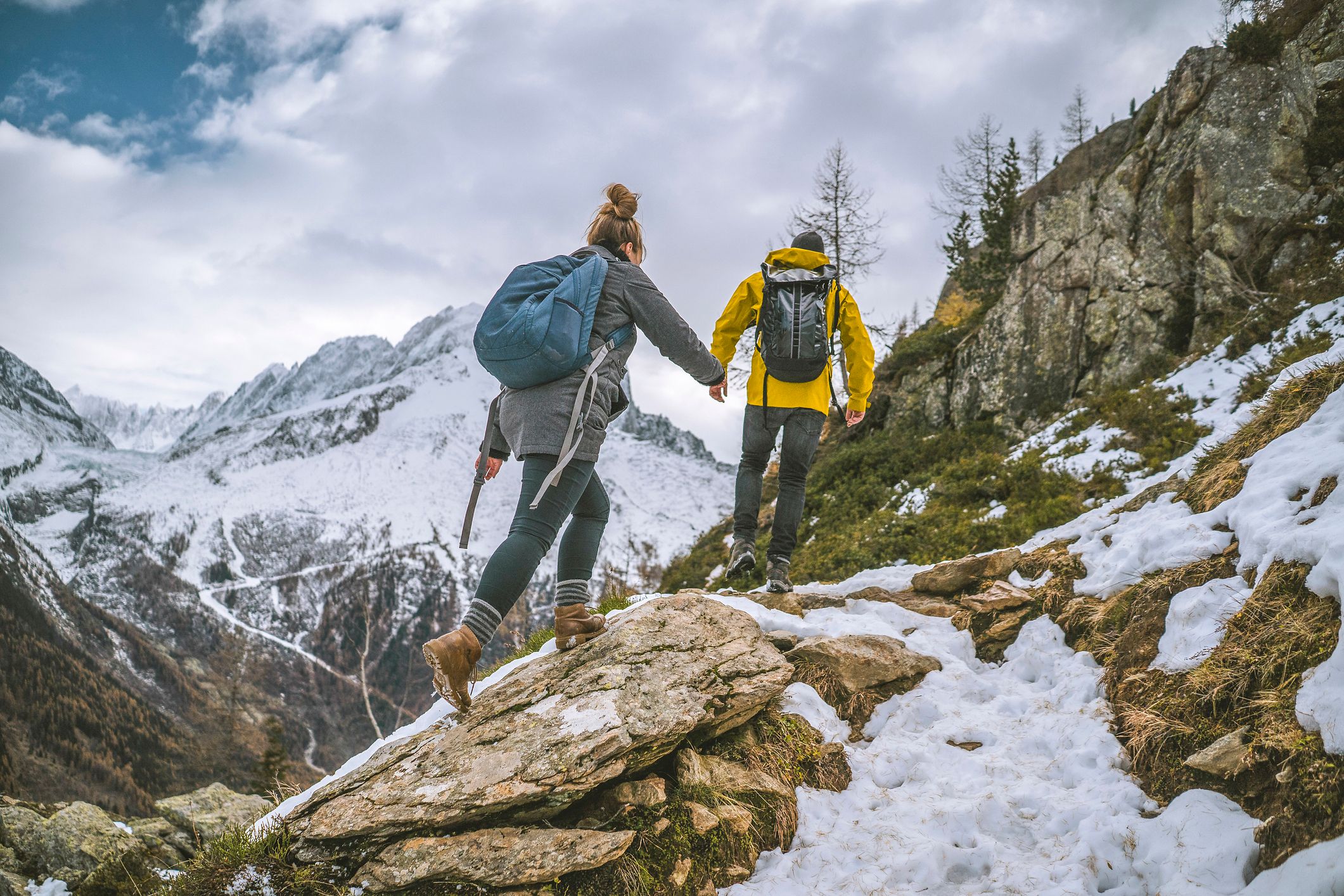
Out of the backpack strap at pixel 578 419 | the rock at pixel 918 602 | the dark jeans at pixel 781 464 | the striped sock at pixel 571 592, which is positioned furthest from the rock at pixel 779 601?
the backpack strap at pixel 578 419

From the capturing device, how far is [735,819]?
324cm

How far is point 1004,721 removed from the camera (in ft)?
12.9

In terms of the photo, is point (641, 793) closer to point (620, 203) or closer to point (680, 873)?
point (680, 873)

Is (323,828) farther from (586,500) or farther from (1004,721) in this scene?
(1004,721)

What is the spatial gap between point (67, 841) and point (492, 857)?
964 cm

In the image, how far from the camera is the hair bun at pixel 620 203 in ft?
13.2

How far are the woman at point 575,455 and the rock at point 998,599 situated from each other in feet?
9.34

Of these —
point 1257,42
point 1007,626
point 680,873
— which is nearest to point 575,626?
point 680,873

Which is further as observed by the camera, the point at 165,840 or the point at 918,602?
the point at 165,840

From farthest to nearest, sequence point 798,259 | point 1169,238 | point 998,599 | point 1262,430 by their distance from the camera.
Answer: point 1169,238
point 798,259
point 998,599
point 1262,430

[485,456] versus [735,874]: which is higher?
[485,456]

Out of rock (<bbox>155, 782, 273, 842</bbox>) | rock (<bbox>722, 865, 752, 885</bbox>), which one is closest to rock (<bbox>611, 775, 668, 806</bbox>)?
rock (<bbox>722, 865, 752, 885</bbox>)

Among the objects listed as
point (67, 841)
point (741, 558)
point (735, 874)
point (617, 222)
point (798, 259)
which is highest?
point (798, 259)

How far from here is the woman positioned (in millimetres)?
3334
